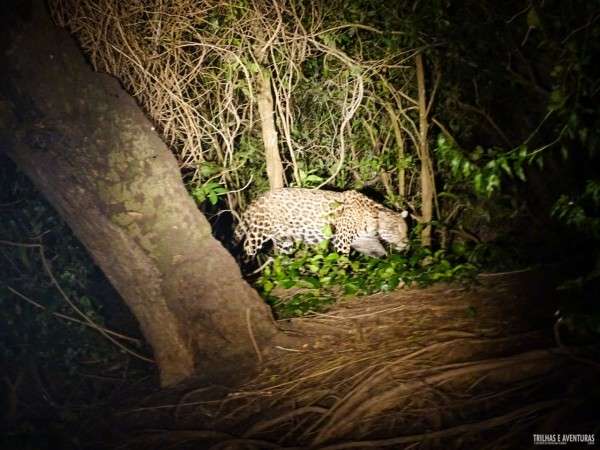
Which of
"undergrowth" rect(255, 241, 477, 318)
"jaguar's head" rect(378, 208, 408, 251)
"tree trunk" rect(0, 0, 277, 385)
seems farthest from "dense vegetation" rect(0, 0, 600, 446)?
"tree trunk" rect(0, 0, 277, 385)

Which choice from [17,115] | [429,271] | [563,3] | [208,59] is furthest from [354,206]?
[17,115]

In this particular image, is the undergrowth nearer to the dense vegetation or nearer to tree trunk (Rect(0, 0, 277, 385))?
the dense vegetation

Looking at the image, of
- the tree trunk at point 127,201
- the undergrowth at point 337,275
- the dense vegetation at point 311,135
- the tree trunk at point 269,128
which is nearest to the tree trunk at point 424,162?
the dense vegetation at point 311,135

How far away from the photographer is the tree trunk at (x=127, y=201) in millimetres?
3150

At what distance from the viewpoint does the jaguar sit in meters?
5.72

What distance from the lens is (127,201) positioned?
3297 millimetres

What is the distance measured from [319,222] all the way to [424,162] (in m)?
1.45

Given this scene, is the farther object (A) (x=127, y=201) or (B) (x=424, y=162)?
(B) (x=424, y=162)

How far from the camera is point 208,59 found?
519 centimetres

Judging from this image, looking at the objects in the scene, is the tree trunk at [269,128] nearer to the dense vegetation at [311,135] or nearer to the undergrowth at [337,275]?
the dense vegetation at [311,135]

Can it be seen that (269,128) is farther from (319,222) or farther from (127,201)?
(127,201)

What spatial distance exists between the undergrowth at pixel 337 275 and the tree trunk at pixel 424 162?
28 centimetres

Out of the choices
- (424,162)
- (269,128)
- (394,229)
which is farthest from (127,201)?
(394,229)

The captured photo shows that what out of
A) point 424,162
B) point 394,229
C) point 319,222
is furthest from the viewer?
point 394,229
